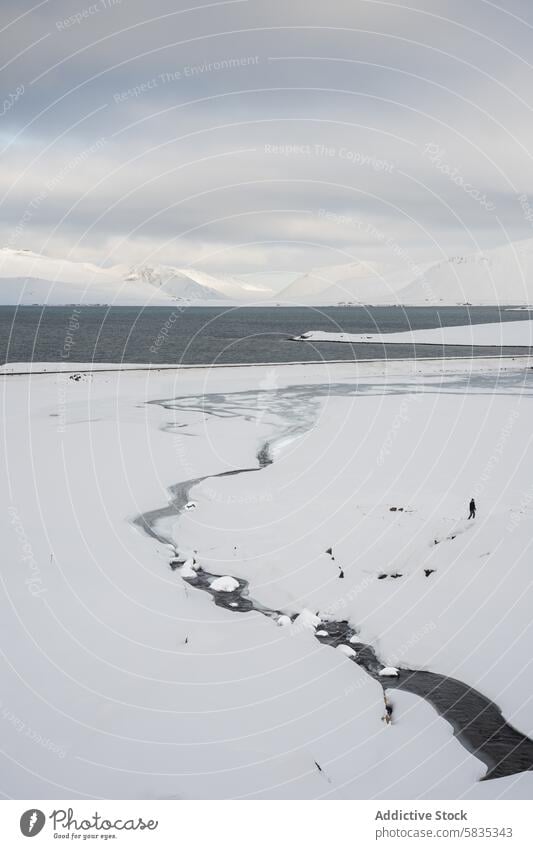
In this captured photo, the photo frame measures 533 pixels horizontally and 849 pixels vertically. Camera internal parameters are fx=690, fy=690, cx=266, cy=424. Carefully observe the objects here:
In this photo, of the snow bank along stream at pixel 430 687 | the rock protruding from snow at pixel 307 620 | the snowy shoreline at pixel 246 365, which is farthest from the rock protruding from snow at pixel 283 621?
the snowy shoreline at pixel 246 365

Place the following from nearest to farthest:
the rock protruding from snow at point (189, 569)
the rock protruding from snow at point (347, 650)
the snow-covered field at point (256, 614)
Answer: the snow-covered field at point (256, 614)
the rock protruding from snow at point (347, 650)
the rock protruding from snow at point (189, 569)

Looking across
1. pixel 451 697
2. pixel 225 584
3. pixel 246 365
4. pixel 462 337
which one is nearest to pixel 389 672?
pixel 451 697

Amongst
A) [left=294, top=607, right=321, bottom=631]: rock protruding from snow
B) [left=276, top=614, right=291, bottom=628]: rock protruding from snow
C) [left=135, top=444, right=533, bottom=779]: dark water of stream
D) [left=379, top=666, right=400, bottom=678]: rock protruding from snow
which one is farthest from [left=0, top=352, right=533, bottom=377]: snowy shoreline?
[left=379, top=666, right=400, bottom=678]: rock protruding from snow

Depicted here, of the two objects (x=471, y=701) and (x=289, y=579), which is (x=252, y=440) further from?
(x=471, y=701)

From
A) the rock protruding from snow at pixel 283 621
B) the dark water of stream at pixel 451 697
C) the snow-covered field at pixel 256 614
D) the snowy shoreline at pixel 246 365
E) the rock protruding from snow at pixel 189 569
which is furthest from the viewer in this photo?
the snowy shoreline at pixel 246 365

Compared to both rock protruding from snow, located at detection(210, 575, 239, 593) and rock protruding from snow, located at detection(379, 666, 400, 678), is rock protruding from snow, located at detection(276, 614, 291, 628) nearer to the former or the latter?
rock protruding from snow, located at detection(210, 575, 239, 593)

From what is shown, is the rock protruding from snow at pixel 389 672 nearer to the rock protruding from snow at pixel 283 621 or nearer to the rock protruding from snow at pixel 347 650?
the rock protruding from snow at pixel 347 650

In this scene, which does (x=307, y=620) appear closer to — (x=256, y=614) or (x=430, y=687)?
(x=256, y=614)
